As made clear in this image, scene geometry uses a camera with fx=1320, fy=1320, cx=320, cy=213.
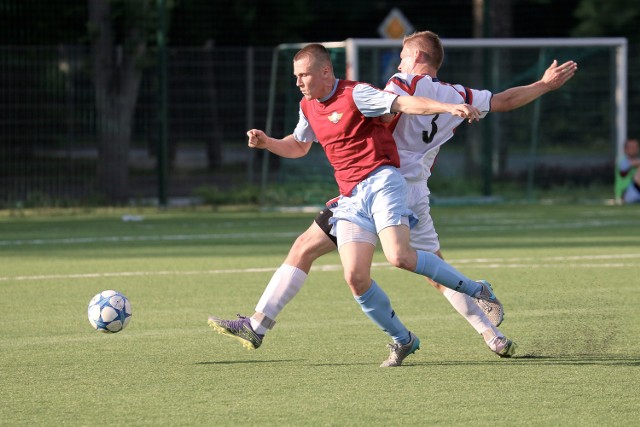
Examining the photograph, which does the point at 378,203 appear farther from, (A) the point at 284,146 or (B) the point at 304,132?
(A) the point at 284,146

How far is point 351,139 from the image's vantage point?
7.15 metres

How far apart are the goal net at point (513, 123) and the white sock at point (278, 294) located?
1159 cm

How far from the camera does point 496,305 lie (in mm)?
7406

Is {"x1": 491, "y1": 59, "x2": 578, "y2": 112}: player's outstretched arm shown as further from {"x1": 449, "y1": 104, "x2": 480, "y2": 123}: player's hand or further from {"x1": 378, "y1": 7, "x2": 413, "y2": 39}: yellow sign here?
{"x1": 378, "y1": 7, "x2": 413, "y2": 39}: yellow sign

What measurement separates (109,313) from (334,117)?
1886 mm

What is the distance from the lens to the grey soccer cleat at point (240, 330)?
723 centimetres

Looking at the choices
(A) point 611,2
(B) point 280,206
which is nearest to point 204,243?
(B) point 280,206

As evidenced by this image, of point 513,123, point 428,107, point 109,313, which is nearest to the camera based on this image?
point 428,107

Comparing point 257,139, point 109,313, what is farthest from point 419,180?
point 109,313

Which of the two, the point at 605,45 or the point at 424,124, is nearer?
the point at 424,124

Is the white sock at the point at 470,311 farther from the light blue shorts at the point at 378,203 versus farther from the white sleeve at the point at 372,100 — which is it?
the white sleeve at the point at 372,100

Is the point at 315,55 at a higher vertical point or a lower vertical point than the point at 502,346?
higher

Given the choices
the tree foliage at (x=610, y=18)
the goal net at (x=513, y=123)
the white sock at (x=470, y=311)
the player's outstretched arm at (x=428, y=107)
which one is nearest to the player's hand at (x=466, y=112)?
the player's outstretched arm at (x=428, y=107)

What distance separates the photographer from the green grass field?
19.8 feet
